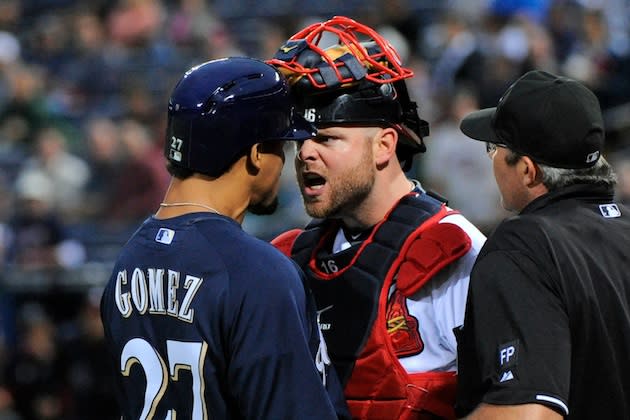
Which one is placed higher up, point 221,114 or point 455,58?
point 221,114

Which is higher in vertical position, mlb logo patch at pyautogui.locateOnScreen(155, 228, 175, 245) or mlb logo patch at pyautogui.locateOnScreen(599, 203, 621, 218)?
mlb logo patch at pyautogui.locateOnScreen(599, 203, 621, 218)

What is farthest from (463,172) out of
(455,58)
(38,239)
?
(38,239)

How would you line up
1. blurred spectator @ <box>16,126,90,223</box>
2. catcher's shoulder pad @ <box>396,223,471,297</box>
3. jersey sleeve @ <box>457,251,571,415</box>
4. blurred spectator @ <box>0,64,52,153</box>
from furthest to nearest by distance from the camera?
blurred spectator @ <box>0,64,52,153</box>, blurred spectator @ <box>16,126,90,223</box>, catcher's shoulder pad @ <box>396,223,471,297</box>, jersey sleeve @ <box>457,251,571,415</box>

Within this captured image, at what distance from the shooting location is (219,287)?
2.91 meters

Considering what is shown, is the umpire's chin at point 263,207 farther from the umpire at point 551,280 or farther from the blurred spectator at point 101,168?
the blurred spectator at point 101,168

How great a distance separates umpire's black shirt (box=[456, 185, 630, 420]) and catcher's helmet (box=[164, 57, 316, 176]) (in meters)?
0.67

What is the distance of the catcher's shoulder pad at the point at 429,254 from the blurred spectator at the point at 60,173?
298 inches

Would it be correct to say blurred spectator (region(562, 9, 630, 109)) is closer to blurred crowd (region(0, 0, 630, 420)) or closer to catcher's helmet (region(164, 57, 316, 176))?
blurred crowd (region(0, 0, 630, 420))

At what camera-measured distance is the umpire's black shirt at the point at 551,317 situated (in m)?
2.84

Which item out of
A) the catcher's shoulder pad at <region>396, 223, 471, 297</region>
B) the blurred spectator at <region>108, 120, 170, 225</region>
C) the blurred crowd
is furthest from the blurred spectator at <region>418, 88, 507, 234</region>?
the catcher's shoulder pad at <region>396, 223, 471, 297</region>

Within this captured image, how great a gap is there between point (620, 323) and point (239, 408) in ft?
3.24

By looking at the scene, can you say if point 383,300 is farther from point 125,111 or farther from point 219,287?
point 125,111

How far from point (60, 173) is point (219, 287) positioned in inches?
322

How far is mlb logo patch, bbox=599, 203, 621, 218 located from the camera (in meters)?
3.14
